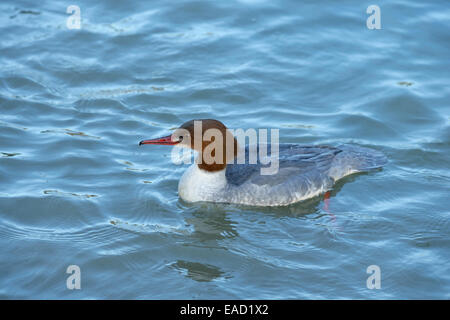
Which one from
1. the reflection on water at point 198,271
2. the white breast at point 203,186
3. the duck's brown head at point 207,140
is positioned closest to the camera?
the reflection on water at point 198,271

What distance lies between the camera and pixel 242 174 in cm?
830

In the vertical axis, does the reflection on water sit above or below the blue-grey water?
below

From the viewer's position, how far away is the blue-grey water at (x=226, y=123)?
275 inches

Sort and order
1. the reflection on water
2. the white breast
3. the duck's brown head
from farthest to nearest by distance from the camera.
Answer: the white breast, the duck's brown head, the reflection on water

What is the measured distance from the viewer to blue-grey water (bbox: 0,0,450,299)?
6973 mm

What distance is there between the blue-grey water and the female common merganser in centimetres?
18

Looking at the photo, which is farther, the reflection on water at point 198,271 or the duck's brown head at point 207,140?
the duck's brown head at point 207,140

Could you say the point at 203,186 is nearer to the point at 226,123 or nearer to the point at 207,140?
the point at 207,140

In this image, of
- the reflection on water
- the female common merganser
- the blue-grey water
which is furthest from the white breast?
the reflection on water

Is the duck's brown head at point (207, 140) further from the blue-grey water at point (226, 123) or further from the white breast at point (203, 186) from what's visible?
the blue-grey water at point (226, 123)

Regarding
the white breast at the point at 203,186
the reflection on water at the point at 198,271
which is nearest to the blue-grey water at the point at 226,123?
the reflection on water at the point at 198,271

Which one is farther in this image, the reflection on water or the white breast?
the white breast

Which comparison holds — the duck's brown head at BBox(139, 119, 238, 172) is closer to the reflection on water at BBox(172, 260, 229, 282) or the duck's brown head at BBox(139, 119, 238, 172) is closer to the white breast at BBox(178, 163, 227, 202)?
the white breast at BBox(178, 163, 227, 202)

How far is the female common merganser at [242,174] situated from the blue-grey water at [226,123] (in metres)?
0.18
